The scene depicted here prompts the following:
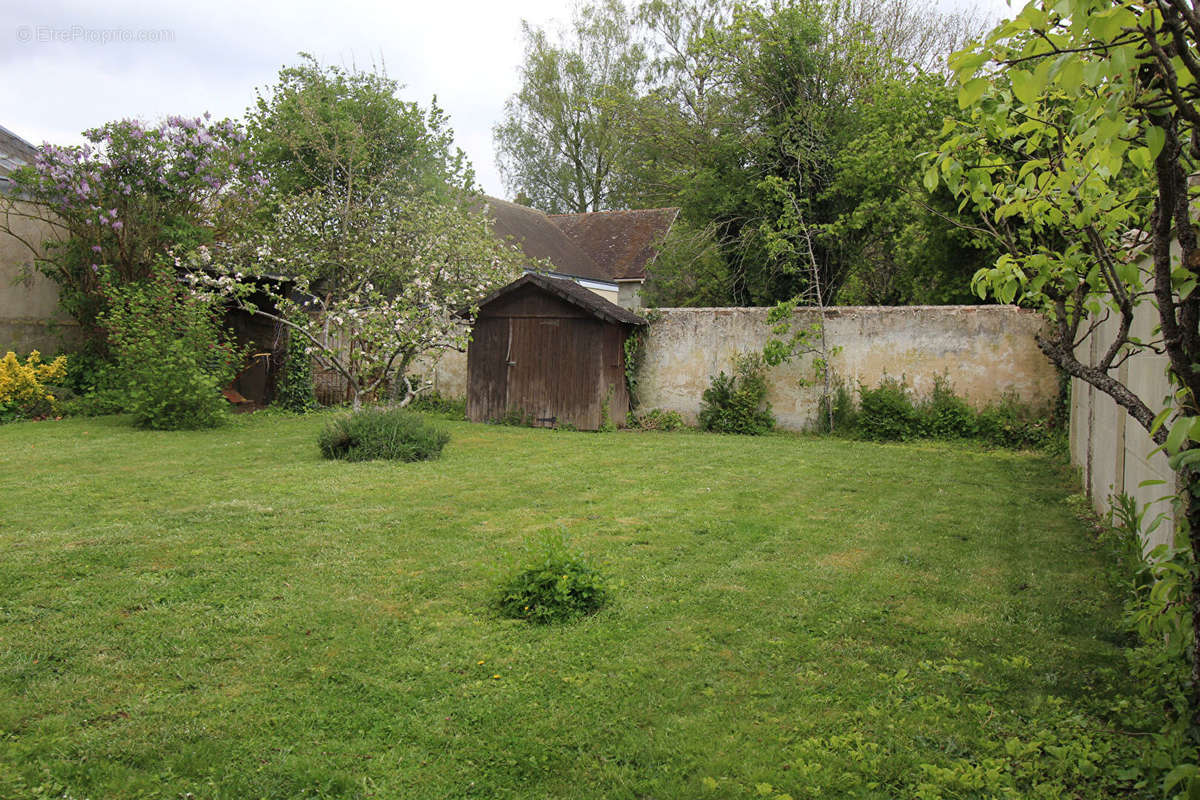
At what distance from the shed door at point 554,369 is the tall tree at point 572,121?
662 inches

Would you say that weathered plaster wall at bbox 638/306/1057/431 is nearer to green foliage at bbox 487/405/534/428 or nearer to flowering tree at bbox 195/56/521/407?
green foliage at bbox 487/405/534/428

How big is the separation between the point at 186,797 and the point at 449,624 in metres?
1.65

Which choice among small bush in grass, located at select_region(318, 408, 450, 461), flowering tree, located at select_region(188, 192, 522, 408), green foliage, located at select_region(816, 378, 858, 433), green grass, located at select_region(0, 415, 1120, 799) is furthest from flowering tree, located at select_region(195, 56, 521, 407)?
green foliage, located at select_region(816, 378, 858, 433)

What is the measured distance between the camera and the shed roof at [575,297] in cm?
1323

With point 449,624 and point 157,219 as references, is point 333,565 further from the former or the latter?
point 157,219

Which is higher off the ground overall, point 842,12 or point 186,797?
point 842,12

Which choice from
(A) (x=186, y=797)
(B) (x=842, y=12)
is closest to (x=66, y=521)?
(A) (x=186, y=797)

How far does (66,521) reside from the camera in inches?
232

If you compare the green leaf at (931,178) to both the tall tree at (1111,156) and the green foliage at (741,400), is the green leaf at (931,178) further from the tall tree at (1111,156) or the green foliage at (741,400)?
the green foliage at (741,400)

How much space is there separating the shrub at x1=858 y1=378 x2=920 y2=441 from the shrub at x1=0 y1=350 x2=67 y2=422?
13.4 m

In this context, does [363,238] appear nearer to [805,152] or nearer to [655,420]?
[655,420]

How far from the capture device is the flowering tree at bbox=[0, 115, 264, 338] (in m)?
13.0

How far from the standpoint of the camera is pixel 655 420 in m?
14.1

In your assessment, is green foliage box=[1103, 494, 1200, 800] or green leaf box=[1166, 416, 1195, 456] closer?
green leaf box=[1166, 416, 1195, 456]
